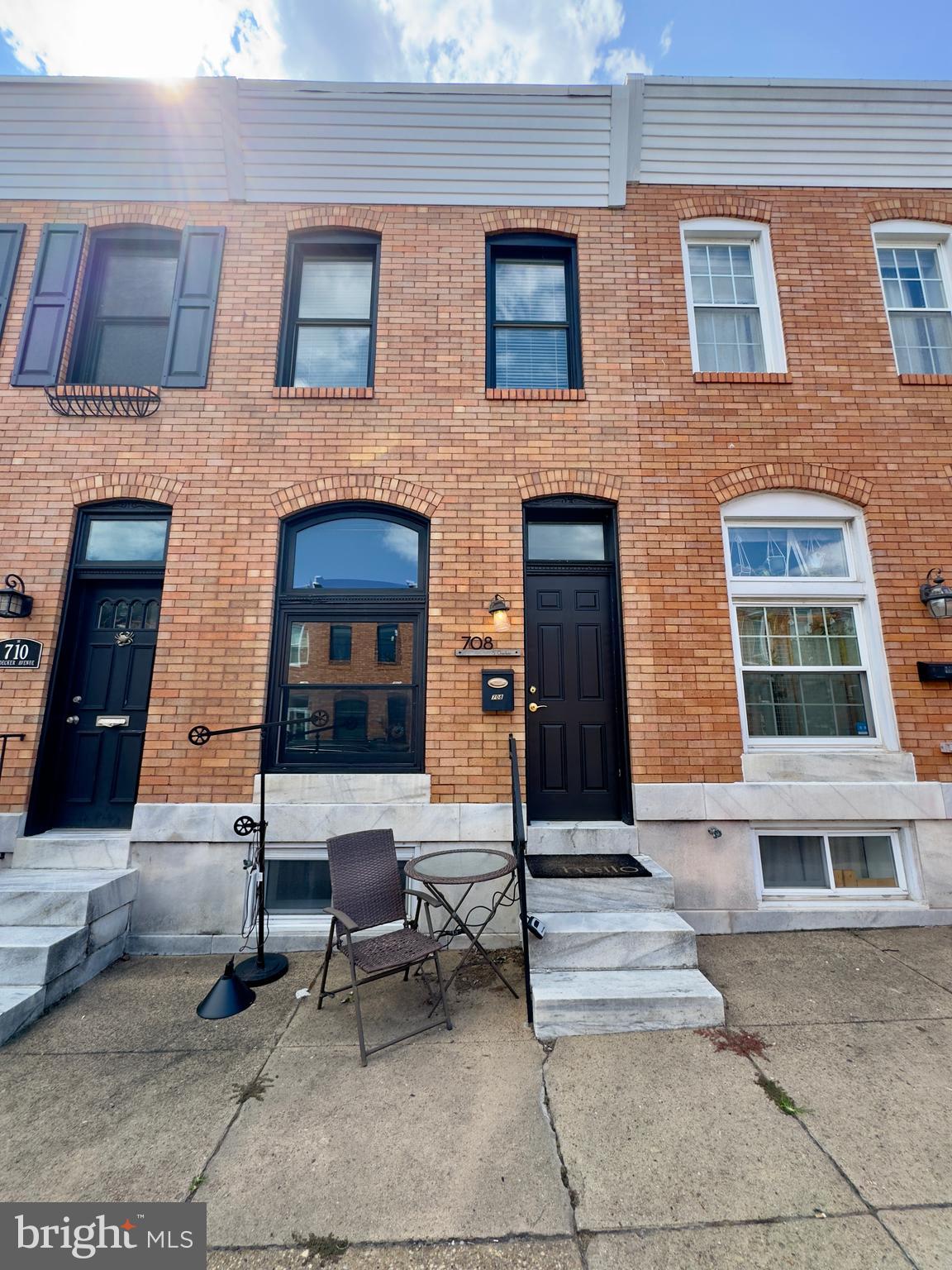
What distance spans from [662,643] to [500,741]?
5.73 feet

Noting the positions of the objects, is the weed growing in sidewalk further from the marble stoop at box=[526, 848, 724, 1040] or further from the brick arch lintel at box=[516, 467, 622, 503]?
the brick arch lintel at box=[516, 467, 622, 503]

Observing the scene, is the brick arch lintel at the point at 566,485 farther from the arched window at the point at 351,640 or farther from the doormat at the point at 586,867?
the doormat at the point at 586,867

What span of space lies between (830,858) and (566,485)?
4.14 meters

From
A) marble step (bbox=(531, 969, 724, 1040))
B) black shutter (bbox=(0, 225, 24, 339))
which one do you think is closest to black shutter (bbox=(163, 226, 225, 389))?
black shutter (bbox=(0, 225, 24, 339))

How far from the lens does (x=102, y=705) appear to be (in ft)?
16.3

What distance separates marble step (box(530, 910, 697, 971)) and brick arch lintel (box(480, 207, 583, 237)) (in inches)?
262

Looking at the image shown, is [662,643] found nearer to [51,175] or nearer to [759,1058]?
[759,1058]

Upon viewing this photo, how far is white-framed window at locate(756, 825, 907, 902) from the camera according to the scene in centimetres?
473

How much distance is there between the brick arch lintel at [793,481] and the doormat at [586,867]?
3.45m

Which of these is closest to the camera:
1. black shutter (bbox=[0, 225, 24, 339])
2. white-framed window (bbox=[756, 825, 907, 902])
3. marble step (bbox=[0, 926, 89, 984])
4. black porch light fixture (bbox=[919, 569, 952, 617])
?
marble step (bbox=[0, 926, 89, 984])

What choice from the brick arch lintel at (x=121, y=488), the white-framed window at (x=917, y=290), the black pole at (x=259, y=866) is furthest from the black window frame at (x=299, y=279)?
the white-framed window at (x=917, y=290)

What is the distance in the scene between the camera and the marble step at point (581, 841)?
4543 millimetres

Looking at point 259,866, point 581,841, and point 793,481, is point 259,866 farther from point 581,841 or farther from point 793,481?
point 793,481

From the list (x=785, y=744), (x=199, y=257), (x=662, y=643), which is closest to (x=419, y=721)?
(x=662, y=643)
